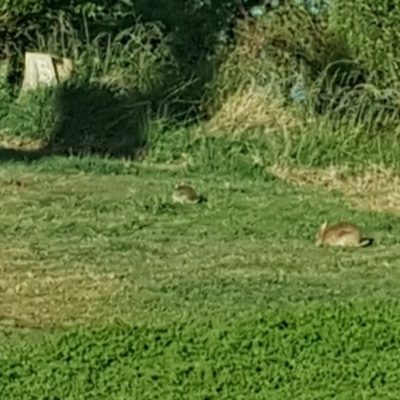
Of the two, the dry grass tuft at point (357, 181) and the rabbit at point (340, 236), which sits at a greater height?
the rabbit at point (340, 236)

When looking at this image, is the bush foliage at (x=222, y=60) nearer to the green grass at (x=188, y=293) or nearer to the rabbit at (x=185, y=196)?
the green grass at (x=188, y=293)

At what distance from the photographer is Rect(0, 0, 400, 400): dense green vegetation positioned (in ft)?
20.5

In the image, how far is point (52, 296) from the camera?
752cm

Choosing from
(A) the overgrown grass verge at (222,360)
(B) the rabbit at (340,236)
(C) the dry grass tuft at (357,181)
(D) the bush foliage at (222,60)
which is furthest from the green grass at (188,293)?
(D) the bush foliage at (222,60)

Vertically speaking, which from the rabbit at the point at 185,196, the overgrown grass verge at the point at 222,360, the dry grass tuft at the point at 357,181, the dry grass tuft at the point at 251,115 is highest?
the overgrown grass verge at the point at 222,360

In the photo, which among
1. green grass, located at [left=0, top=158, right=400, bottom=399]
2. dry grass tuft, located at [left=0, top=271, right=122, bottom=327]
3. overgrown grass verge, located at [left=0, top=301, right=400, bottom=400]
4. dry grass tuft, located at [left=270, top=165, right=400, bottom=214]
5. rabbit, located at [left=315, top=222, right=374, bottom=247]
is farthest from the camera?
dry grass tuft, located at [left=270, top=165, right=400, bottom=214]

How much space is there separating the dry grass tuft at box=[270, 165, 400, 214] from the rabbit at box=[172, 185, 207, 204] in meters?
1.18

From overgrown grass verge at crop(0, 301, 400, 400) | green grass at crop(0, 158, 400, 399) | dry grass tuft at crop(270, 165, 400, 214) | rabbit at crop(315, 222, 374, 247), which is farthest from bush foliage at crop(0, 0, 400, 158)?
overgrown grass verge at crop(0, 301, 400, 400)

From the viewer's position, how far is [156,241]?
29.9 feet

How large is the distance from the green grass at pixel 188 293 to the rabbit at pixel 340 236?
111 millimetres

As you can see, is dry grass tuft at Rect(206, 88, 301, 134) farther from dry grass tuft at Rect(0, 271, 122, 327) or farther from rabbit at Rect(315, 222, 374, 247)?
dry grass tuft at Rect(0, 271, 122, 327)

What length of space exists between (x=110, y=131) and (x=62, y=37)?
73.1 inches

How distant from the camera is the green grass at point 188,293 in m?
6.02

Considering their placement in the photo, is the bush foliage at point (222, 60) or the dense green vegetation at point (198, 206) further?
the bush foliage at point (222, 60)
